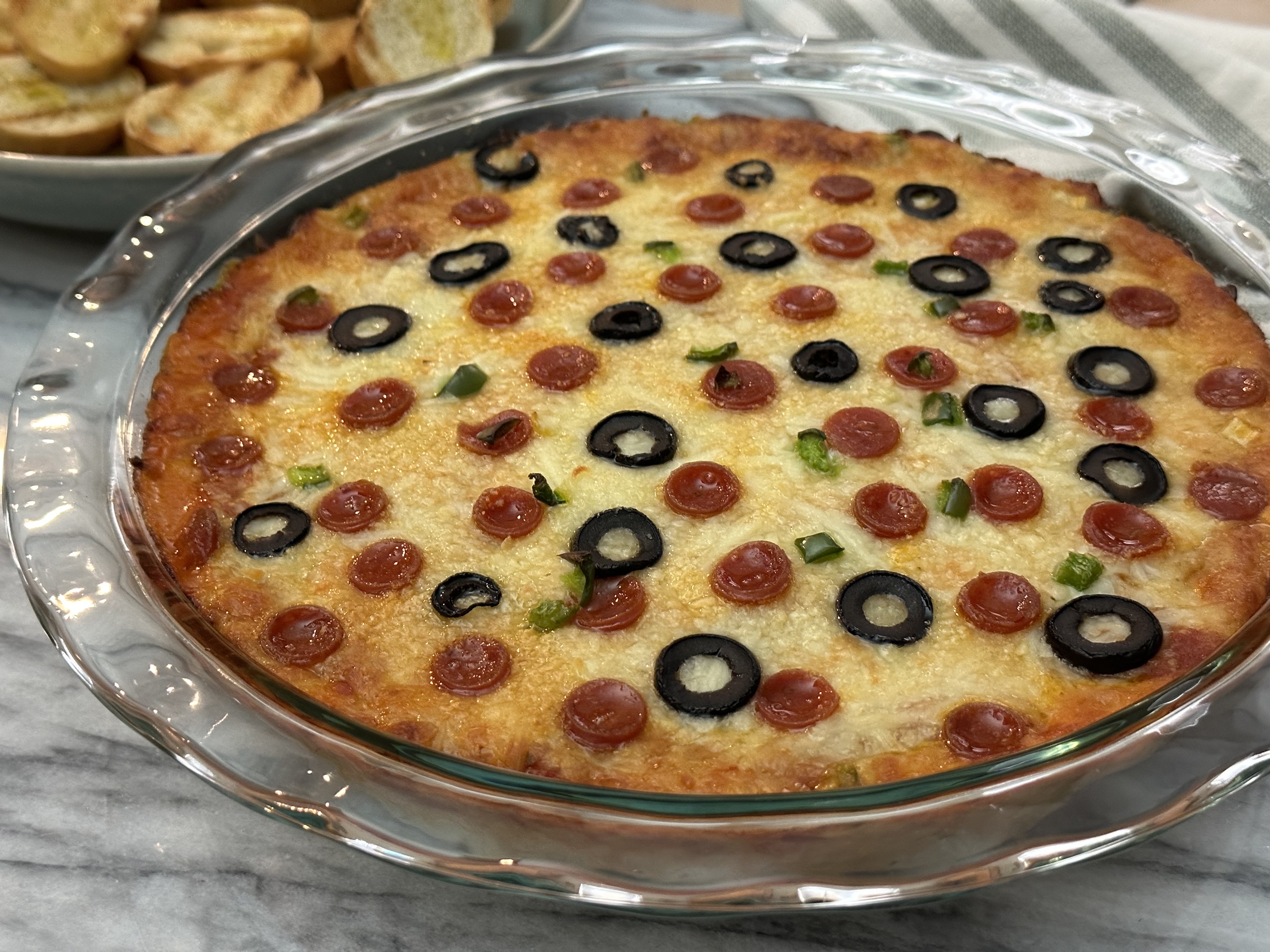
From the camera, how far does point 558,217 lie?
10.7 ft

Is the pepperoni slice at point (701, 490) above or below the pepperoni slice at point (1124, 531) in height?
below

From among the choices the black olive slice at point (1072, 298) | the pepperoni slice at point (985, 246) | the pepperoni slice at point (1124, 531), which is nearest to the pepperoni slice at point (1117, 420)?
the pepperoni slice at point (1124, 531)

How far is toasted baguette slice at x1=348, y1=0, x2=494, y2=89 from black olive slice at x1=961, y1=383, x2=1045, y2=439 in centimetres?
205

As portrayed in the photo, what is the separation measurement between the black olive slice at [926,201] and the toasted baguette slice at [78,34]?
2.28 m

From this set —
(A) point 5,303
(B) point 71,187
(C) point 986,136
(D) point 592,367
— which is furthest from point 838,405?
(A) point 5,303

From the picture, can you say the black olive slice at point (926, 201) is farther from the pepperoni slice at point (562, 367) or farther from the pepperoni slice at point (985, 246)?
the pepperoni slice at point (562, 367)

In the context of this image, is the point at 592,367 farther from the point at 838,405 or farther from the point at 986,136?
the point at 986,136

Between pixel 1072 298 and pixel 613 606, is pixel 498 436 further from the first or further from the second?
pixel 1072 298

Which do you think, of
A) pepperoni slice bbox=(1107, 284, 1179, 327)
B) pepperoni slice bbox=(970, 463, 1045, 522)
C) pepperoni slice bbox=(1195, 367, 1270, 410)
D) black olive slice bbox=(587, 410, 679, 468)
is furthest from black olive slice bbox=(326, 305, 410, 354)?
pepperoni slice bbox=(1195, 367, 1270, 410)

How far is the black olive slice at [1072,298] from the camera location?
286 cm

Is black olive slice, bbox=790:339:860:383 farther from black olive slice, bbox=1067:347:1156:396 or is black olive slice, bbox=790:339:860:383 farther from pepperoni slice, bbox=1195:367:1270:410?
pepperoni slice, bbox=1195:367:1270:410

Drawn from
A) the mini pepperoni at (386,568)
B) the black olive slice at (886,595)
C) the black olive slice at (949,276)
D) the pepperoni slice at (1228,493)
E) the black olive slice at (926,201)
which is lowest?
the mini pepperoni at (386,568)

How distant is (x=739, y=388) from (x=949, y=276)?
712 millimetres

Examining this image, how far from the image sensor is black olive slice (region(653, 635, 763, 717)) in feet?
6.66
